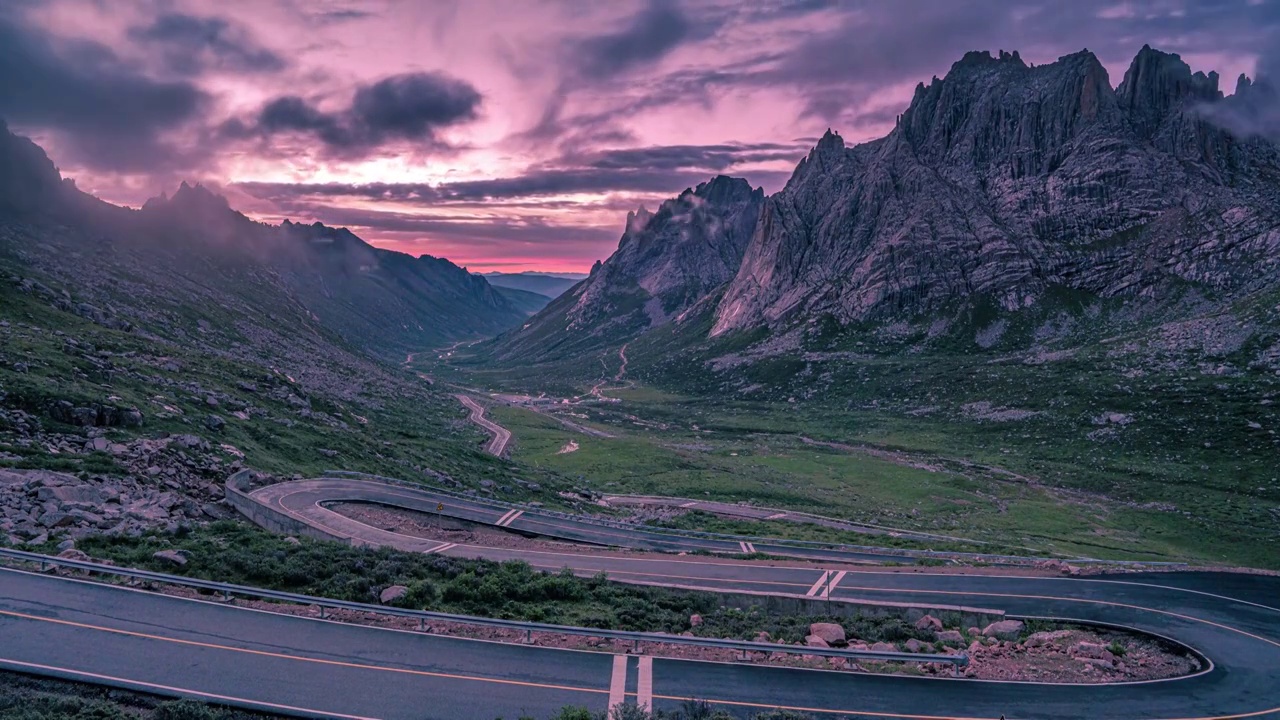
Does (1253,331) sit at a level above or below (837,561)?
above

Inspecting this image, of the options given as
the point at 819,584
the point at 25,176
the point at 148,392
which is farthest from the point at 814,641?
the point at 25,176

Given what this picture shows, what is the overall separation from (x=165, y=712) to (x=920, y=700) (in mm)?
17128

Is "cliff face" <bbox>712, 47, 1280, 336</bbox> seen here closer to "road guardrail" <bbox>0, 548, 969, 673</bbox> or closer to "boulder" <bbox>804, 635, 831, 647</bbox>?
"boulder" <bbox>804, 635, 831, 647</bbox>

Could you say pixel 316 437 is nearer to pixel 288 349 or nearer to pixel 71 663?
pixel 71 663

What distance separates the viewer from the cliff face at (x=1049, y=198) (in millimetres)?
139875

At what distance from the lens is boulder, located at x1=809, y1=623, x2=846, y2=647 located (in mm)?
20516

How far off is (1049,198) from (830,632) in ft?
580

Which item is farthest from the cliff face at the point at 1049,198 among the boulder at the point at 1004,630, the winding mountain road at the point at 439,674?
the winding mountain road at the point at 439,674

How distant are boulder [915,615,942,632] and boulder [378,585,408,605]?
17.4 m

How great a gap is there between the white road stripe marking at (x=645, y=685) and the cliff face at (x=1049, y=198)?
15508cm

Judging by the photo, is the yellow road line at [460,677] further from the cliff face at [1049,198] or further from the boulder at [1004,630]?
the cliff face at [1049,198]

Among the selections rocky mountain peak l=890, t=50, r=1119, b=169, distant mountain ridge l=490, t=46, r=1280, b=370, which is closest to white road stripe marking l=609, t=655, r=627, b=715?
distant mountain ridge l=490, t=46, r=1280, b=370

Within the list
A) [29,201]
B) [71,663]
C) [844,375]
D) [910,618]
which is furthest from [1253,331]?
[29,201]

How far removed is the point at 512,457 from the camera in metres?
91.2
